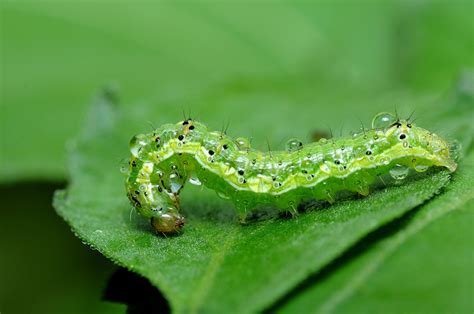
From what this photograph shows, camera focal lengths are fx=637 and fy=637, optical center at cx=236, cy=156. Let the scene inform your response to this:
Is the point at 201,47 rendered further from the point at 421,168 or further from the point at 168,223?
the point at 421,168

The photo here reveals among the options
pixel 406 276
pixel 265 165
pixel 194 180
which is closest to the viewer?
pixel 406 276

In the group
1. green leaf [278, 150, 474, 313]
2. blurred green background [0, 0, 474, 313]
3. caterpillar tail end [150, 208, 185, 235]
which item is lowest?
green leaf [278, 150, 474, 313]

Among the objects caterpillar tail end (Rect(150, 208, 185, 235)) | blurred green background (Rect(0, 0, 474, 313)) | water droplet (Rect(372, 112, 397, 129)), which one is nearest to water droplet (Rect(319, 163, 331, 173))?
water droplet (Rect(372, 112, 397, 129))

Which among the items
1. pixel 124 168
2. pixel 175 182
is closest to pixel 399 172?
pixel 175 182

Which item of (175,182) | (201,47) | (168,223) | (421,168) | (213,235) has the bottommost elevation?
(213,235)

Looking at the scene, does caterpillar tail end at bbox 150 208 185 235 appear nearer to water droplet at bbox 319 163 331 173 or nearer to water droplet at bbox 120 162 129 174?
water droplet at bbox 120 162 129 174

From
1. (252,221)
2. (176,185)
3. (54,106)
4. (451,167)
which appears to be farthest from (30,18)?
(451,167)

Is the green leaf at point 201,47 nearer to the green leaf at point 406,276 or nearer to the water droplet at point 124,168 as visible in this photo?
the water droplet at point 124,168

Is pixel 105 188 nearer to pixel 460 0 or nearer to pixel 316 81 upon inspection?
pixel 316 81
